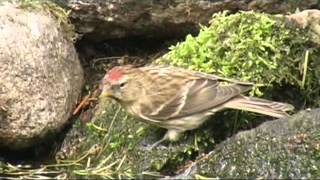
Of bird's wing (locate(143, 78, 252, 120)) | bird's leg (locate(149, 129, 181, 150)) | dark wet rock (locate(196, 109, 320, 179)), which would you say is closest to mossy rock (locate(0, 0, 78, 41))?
bird's wing (locate(143, 78, 252, 120))

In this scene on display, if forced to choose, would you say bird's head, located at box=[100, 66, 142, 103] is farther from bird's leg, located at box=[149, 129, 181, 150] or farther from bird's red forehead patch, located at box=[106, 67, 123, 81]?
bird's leg, located at box=[149, 129, 181, 150]

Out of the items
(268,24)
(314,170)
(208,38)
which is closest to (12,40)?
(208,38)

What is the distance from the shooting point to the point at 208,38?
21.3ft

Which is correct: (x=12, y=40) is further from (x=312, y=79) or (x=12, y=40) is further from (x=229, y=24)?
(x=312, y=79)

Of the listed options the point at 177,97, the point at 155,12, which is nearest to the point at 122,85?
the point at 177,97

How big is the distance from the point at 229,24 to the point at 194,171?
5.18 ft

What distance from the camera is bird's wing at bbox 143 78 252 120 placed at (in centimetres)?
593

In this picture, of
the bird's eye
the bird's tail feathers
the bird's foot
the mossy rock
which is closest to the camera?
the bird's tail feathers

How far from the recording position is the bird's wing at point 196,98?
5930 mm

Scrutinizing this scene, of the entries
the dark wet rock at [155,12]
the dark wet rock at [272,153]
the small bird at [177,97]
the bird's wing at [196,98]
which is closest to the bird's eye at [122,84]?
the small bird at [177,97]

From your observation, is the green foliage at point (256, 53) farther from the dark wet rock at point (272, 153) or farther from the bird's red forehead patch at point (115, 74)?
the dark wet rock at point (272, 153)

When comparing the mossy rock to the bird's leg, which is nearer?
the bird's leg

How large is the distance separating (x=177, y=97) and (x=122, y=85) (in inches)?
15.9

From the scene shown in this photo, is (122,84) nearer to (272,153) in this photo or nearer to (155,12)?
(155,12)
